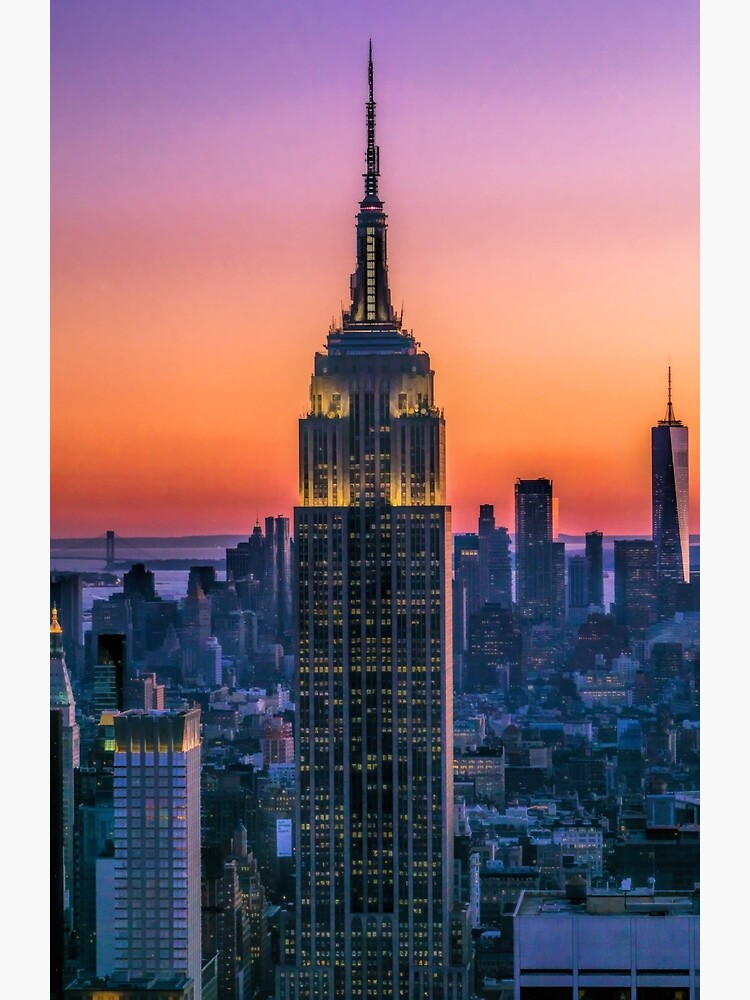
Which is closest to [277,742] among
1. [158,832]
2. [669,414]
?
[158,832]

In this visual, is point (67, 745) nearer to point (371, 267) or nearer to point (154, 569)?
point (154, 569)

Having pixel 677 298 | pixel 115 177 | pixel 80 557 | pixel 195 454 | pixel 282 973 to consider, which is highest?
pixel 115 177

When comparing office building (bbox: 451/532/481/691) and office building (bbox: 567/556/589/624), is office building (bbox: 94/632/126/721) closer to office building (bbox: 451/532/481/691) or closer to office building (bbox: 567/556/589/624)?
office building (bbox: 451/532/481/691)

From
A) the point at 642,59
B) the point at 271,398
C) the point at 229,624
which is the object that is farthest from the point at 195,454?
the point at 642,59

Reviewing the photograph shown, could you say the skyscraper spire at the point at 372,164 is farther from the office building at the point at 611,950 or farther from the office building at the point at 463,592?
the office building at the point at 611,950

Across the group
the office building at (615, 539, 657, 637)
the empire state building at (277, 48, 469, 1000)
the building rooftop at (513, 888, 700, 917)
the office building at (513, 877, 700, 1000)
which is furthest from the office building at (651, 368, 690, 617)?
the empire state building at (277, 48, 469, 1000)
